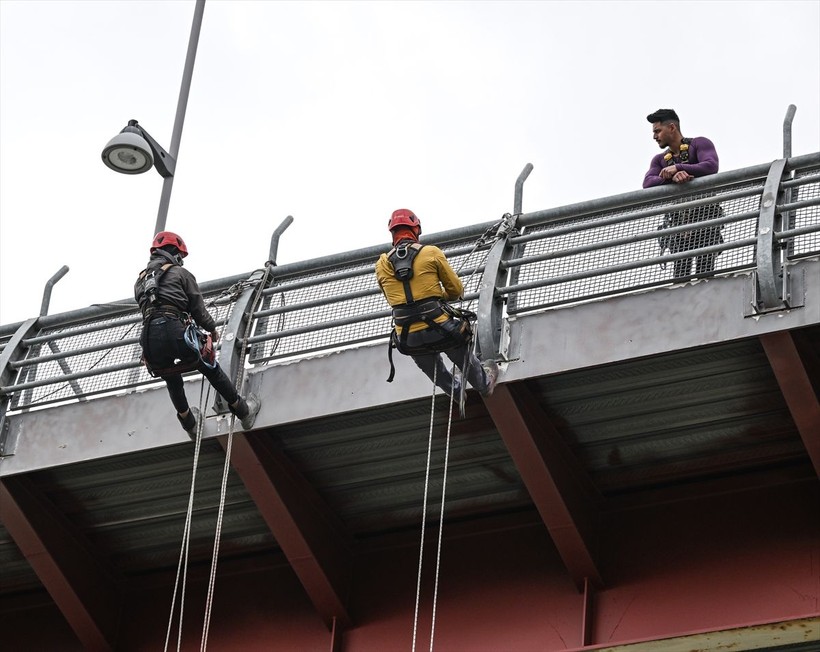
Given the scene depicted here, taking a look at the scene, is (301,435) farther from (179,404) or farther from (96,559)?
(96,559)

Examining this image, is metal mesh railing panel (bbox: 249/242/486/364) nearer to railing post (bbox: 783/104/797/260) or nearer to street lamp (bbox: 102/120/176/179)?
railing post (bbox: 783/104/797/260)

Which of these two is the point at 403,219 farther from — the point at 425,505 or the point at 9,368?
the point at 9,368

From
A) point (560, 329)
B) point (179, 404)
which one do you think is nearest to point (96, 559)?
point (179, 404)

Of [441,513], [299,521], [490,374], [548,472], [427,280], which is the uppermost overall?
[427,280]

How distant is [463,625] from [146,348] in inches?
143

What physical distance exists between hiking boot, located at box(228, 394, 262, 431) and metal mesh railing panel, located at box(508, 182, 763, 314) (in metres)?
2.36

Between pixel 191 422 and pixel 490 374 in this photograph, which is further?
pixel 191 422

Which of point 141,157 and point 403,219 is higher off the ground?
point 141,157

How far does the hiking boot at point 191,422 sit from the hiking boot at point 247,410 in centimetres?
37

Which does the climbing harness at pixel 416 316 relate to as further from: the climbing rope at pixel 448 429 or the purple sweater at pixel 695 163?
the purple sweater at pixel 695 163

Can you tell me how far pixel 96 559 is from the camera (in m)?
14.8

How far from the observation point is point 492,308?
41.8 ft

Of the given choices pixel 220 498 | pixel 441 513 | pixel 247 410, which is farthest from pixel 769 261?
pixel 220 498

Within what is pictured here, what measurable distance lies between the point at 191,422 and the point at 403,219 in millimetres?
2520
